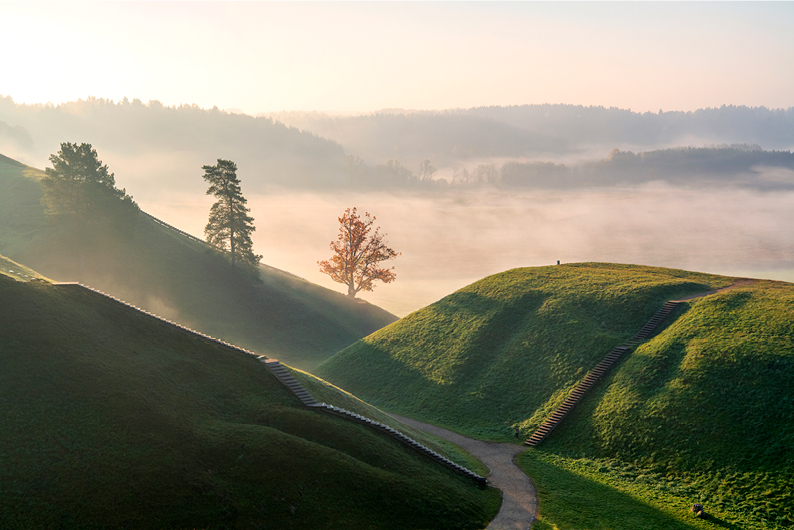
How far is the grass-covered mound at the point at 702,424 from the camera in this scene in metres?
30.9

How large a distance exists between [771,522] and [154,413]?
35.7 metres

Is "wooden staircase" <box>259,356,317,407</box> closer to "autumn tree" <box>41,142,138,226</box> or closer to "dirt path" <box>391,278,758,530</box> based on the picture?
"dirt path" <box>391,278,758,530</box>

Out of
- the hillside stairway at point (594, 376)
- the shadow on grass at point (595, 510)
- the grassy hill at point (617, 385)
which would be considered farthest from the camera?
the hillside stairway at point (594, 376)

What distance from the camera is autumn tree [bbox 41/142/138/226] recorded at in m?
65.6

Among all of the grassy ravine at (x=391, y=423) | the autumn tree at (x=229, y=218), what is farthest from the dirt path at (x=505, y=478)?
the autumn tree at (x=229, y=218)

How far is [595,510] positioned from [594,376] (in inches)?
692

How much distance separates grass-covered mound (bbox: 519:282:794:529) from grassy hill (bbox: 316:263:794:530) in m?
0.10

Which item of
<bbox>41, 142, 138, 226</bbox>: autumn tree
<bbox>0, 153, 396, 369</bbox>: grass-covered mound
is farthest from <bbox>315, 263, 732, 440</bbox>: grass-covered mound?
<bbox>41, 142, 138, 226</bbox>: autumn tree

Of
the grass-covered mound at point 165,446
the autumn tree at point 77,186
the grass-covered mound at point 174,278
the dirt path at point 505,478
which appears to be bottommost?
the dirt path at point 505,478

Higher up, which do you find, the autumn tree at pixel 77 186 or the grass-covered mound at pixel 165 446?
the autumn tree at pixel 77 186

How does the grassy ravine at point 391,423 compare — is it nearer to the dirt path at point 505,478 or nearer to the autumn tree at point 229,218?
the dirt path at point 505,478

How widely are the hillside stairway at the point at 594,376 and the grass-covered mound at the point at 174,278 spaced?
3626 cm

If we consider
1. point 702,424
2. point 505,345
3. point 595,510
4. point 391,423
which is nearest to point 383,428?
point 391,423

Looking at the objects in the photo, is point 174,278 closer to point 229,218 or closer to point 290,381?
point 229,218
